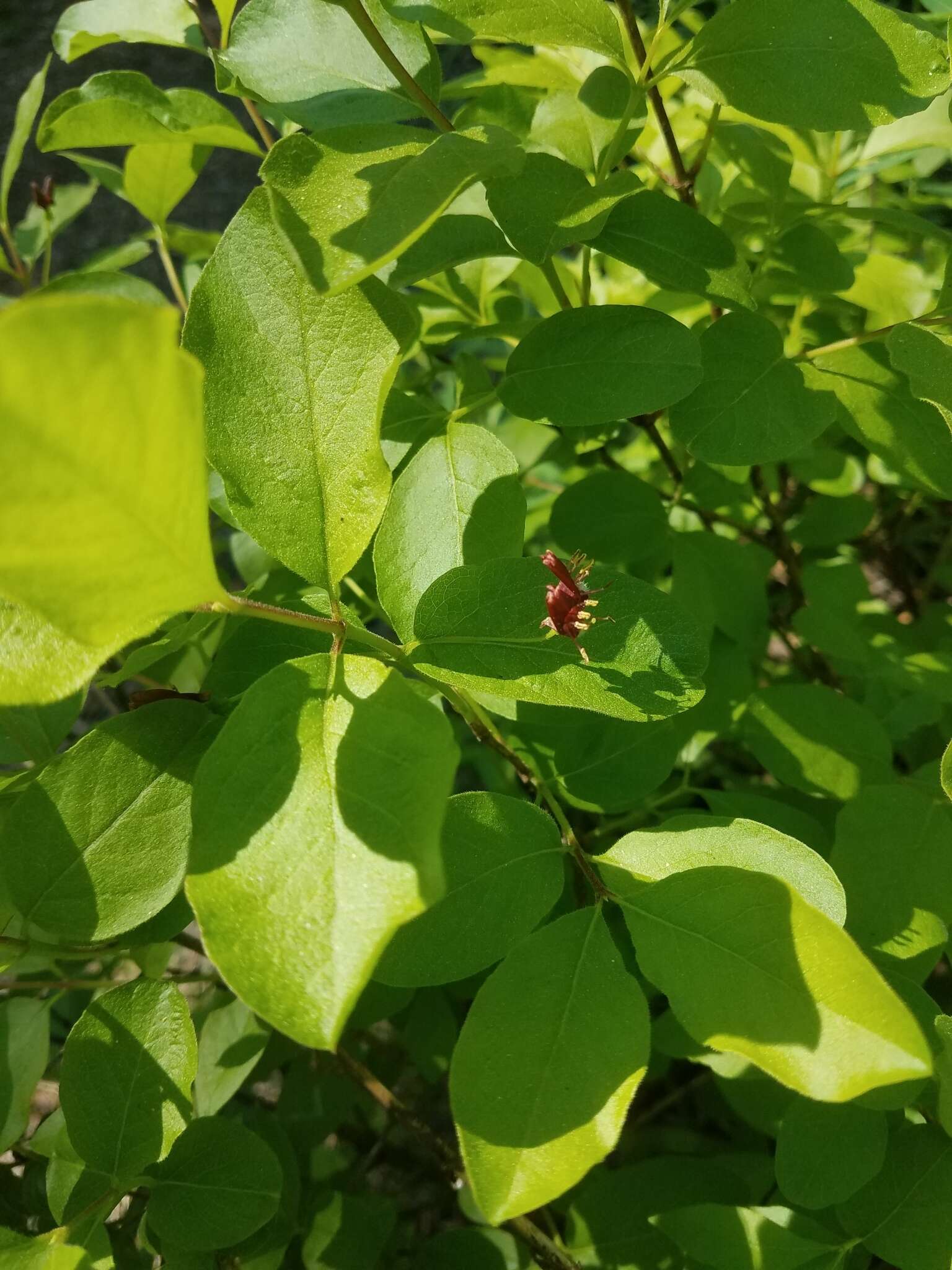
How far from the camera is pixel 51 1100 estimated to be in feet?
3.81

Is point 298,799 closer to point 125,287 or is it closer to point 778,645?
point 125,287

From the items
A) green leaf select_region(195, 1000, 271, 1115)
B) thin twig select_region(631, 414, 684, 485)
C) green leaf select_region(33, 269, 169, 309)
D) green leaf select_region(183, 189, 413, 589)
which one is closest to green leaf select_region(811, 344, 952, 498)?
thin twig select_region(631, 414, 684, 485)

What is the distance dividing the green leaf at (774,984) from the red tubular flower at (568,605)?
13 centimetres

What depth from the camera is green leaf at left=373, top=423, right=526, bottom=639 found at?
502mm

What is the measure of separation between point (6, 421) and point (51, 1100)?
116 cm

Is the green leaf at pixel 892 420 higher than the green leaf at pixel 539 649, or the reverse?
the green leaf at pixel 539 649

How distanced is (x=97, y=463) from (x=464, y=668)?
20cm

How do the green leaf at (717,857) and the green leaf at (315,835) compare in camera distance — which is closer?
the green leaf at (315,835)

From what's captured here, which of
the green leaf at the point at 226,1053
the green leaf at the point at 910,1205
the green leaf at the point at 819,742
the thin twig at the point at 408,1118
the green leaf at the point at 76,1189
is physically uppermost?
the green leaf at the point at 76,1189

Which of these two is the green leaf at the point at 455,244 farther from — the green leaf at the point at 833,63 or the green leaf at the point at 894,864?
the green leaf at the point at 894,864

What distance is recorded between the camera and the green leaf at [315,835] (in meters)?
0.32

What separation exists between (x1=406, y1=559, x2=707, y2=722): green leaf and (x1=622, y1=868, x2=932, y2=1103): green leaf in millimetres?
90

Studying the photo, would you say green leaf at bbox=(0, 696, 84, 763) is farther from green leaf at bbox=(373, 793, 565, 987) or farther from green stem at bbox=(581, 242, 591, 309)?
green stem at bbox=(581, 242, 591, 309)

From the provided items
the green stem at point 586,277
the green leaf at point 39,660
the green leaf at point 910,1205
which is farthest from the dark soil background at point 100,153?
the green leaf at point 910,1205
